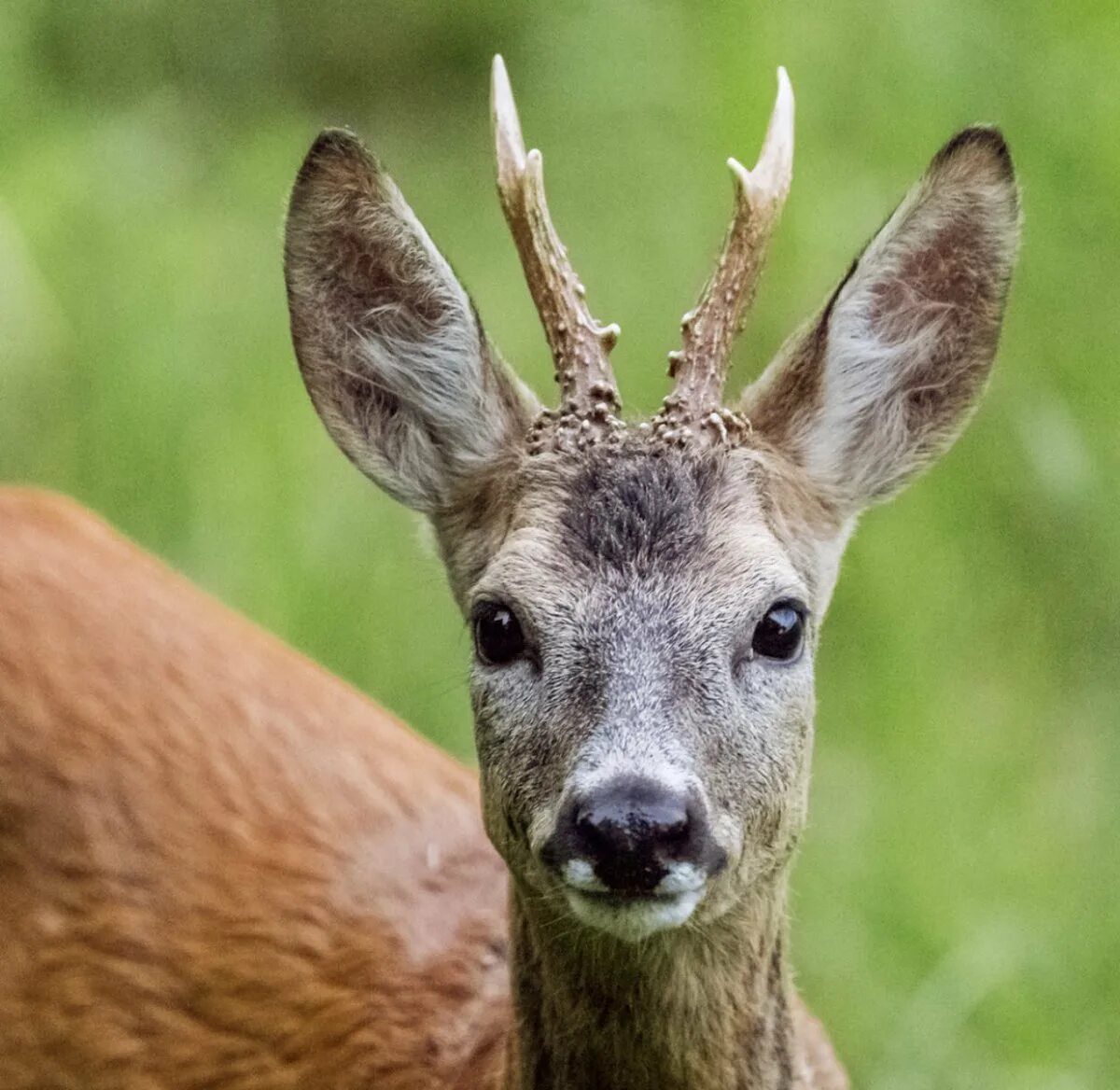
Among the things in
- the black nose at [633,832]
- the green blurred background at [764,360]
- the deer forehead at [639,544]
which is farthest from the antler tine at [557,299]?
the green blurred background at [764,360]

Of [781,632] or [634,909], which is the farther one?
[781,632]

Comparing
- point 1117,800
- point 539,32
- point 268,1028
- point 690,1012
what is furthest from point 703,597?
point 539,32

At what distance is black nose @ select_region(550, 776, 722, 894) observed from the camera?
12.4 feet

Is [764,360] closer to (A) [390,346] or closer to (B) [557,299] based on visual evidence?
(A) [390,346]

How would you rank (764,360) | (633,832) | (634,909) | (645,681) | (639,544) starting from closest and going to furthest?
(633,832) < (634,909) < (645,681) < (639,544) < (764,360)

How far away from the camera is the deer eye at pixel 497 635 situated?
4.23 m

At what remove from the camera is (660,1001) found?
4289mm

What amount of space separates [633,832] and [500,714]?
0.51 meters

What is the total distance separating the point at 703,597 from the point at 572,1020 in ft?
2.56

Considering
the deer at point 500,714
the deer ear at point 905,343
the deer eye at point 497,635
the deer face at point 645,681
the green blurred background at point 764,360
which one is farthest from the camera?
the green blurred background at point 764,360

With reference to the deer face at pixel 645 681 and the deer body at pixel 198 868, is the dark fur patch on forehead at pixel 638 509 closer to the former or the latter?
the deer face at pixel 645 681

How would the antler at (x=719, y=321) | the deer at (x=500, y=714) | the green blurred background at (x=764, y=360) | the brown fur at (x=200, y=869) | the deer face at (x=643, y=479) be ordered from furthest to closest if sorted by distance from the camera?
1. the green blurred background at (x=764, y=360)
2. the brown fur at (x=200, y=869)
3. the antler at (x=719, y=321)
4. the deer at (x=500, y=714)
5. the deer face at (x=643, y=479)

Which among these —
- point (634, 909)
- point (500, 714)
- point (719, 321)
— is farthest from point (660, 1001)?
point (719, 321)

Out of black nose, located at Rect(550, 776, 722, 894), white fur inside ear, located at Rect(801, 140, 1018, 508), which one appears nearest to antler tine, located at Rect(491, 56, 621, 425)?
white fur inside ear, located at Rect(801, 140, 1018, 508)
